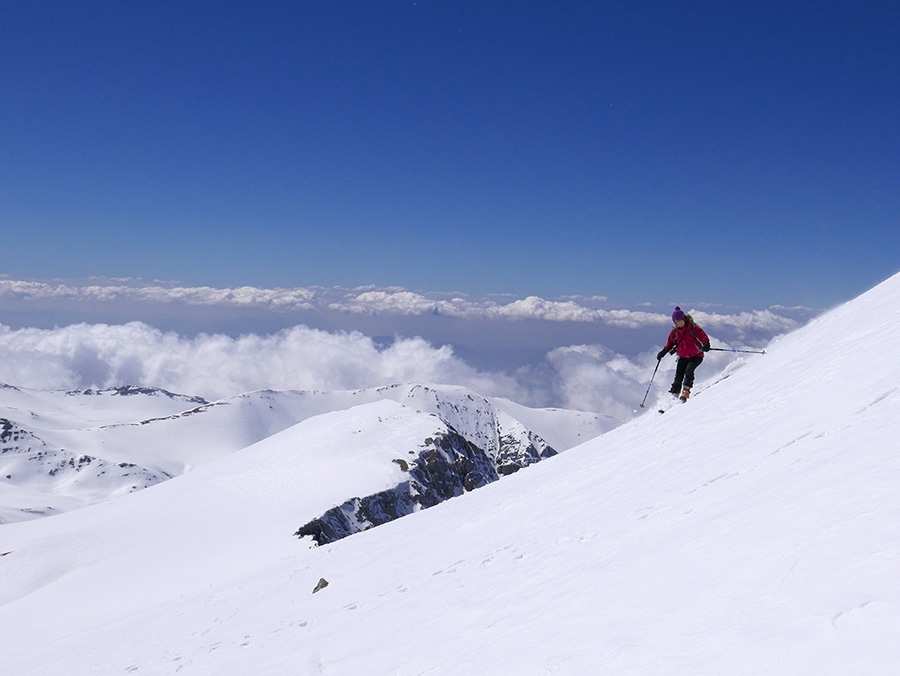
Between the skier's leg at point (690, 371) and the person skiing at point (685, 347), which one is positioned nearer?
the person skiing at point (685, 347)

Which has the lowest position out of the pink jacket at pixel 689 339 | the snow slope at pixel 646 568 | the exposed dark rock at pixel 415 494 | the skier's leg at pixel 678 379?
the exposed dark rock at pixel 415 494

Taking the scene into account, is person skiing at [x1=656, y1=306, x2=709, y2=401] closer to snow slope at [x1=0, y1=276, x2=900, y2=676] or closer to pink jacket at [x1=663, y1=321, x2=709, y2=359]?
pink jacket at [x1=663, y1=321, x2=709, y2=359]

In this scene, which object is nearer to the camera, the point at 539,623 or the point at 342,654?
the point at 539,623

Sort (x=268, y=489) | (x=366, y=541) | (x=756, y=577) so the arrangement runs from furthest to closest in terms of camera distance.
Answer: (x=268, y=489) < (x=366, y=541) < (x=756, y=577)

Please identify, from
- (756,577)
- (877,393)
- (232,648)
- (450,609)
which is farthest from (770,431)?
(232,648)

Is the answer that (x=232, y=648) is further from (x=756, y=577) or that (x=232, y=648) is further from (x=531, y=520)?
(x=756, y=577)

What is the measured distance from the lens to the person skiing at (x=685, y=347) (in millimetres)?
15602

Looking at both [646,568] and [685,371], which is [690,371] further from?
[646,568]

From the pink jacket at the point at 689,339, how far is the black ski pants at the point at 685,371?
211 mm

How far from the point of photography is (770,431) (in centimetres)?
829

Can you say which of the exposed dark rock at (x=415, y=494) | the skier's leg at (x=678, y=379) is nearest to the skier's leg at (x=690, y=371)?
the skier's leg at (x=678, y=379)

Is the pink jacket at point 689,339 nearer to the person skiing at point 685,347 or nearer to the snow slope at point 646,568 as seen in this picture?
the person skiing at point 685,347

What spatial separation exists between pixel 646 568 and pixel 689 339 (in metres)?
11.4

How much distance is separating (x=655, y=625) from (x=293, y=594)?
36.5 feet
